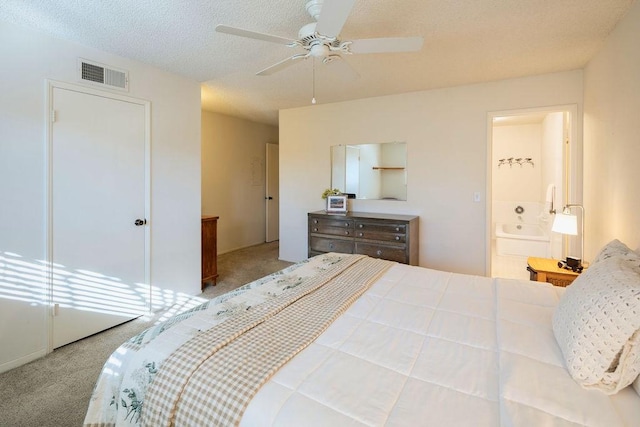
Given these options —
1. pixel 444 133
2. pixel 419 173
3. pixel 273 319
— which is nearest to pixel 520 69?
pixel 444 133

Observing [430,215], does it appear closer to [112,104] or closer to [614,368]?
[614,368]

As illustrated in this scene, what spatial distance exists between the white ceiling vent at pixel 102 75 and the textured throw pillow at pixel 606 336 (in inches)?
138

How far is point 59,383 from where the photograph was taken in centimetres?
202

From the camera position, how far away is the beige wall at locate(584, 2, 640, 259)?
1.96 m

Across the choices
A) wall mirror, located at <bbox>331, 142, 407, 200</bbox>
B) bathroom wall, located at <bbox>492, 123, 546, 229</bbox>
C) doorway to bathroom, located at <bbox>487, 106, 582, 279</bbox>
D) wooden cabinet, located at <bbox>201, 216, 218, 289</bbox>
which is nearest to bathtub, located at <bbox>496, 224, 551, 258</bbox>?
doorway to bathroom, located at <bbox>487, 106, 582, 279</bbox>

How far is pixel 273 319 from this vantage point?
1.40 meters

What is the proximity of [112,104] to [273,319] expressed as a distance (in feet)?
8.25

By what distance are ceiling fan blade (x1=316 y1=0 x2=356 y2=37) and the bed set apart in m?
1.42

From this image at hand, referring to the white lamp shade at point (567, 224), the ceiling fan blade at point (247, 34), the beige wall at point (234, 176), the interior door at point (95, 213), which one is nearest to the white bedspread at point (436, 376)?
the white lamp shade at point (567, 224)

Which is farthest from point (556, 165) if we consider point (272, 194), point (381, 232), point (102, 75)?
point (102, 75)

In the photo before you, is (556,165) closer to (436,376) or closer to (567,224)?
(567,224)

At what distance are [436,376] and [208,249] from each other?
10.7ft

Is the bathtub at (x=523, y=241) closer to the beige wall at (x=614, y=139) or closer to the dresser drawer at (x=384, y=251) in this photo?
the beige wall at (x=614, y=139)

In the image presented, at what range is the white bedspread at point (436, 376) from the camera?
0.88 m
